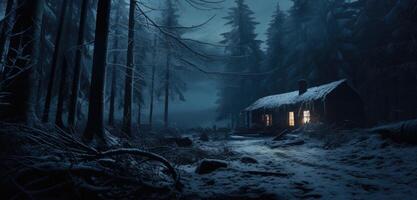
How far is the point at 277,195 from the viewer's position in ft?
13.6

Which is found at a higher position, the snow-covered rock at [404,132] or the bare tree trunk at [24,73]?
the bare tree trunk at [24,73]

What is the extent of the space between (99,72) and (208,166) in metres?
4.25

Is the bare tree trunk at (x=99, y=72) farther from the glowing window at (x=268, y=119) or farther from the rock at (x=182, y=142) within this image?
the glowing window at (x=268, y=119)

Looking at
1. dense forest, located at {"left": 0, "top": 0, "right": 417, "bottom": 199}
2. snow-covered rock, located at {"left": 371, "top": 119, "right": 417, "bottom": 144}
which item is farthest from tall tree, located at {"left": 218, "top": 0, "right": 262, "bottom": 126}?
snow-covered rock, located at {"left": 371, "top": 119, "right": 417, "bottom": 144}

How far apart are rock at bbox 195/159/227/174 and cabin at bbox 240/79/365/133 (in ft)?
52.1

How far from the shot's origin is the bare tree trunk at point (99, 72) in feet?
24.3

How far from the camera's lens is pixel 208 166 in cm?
Answer: 638

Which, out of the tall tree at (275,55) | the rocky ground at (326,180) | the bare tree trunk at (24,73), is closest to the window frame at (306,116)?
the tall tree at (275,55)

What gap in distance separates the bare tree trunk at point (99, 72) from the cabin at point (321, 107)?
56.1ft

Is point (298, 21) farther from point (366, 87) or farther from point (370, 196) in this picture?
point (370, 196)

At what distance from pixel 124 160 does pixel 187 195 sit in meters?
1.18

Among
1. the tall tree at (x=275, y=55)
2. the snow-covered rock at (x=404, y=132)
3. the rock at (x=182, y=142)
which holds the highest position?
the tall tree at (x=275, y=55)

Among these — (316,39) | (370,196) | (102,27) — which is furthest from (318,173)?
(316,39)

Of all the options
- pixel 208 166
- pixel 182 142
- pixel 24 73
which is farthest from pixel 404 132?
pixel 24 73
